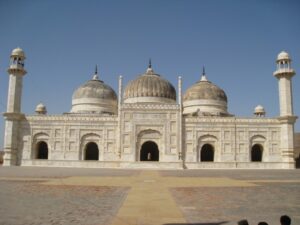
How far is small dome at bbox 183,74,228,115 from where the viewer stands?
122 ft

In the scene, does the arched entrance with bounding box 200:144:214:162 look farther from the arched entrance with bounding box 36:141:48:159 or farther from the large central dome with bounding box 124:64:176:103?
the arched entrance with bounding box 36:141:48:159

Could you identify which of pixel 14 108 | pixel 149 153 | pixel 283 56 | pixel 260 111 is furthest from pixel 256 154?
pixel 14 108

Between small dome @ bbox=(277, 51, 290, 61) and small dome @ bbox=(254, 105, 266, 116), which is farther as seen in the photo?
small dome @ bbox=(254, 105, 266, 116)

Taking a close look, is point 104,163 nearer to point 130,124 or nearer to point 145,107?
point 130,124

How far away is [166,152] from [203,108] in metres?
9.25

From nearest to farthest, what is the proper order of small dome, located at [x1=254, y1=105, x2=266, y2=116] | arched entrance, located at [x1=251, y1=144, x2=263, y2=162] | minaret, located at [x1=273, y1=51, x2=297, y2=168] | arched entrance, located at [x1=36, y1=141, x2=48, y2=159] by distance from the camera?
1. minaret, located at [x1=273, y1=51, x2=297, y2=168]
2. arched entrance, located at [x1=36, y1=141, x2=48, y2=159]
3. arched entrance, located at [x1=251, y1=144, x2=263, y2=162]
4. small dome, located at [x1=254, y1=105, x2=266, y2=116]

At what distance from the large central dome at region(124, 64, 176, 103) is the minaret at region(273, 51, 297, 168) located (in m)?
11.3

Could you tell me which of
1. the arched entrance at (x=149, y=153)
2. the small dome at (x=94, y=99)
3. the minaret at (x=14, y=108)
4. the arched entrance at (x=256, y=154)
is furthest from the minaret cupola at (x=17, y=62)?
the arched entrance at (x=256, y=154)

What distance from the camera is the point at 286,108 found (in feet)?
103

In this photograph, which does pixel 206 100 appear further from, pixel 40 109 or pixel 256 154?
pixel 40 109

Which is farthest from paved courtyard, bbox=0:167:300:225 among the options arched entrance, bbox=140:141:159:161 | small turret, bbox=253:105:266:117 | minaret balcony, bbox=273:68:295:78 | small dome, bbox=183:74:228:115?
small turret, bbox=253:105:266:117

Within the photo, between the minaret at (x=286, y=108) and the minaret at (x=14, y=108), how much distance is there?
25107 mm

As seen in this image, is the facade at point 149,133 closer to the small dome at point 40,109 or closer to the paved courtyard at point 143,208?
the small dome at point 40,109

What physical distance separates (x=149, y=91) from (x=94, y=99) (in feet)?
21.6
